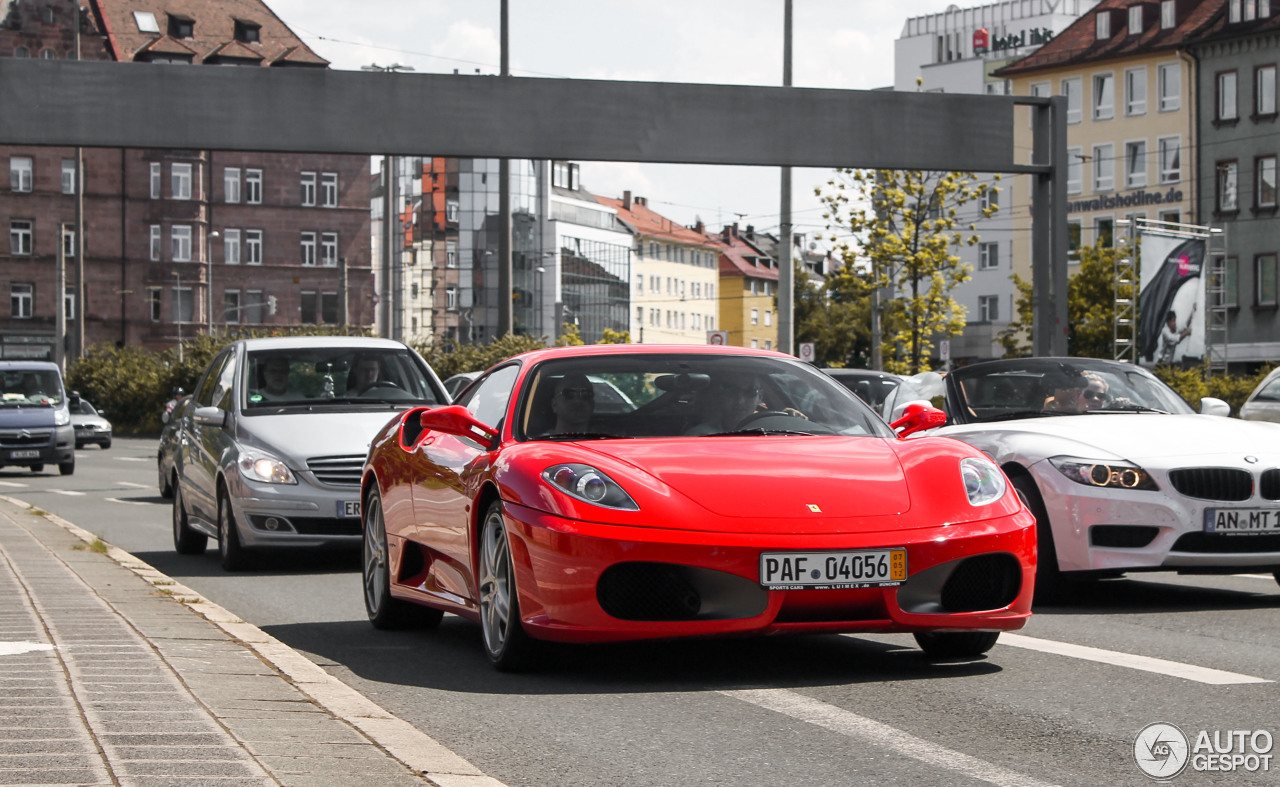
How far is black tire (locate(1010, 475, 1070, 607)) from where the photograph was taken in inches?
372

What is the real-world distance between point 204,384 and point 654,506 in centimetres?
939

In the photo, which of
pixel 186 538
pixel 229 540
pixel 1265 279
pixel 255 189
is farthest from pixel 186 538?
pixel 255 189

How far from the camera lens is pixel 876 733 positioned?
18.1 ft

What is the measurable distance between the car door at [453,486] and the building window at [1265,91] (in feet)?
235

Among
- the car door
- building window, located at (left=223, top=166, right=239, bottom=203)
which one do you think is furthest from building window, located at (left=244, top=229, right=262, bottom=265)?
the car door

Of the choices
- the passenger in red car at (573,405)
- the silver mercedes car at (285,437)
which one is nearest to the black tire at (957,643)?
the passenger in red car at (573,405)

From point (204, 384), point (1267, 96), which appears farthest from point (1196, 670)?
point (1267, 96)

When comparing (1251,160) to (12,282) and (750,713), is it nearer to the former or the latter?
(12,282)

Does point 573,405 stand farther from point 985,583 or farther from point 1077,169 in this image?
point 1077,169

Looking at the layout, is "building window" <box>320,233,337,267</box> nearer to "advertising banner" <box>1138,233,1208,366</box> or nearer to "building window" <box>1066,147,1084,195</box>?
"building window" <box>1066,147,1084,195</box>

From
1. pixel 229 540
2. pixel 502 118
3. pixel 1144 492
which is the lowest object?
pixel 229 540

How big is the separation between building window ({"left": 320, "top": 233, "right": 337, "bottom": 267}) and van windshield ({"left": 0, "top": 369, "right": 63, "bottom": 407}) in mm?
65641

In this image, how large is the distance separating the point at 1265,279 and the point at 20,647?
73.2m

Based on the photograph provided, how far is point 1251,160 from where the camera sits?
75.0 metres
